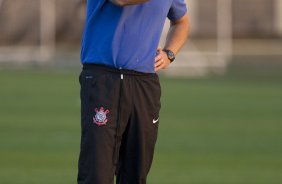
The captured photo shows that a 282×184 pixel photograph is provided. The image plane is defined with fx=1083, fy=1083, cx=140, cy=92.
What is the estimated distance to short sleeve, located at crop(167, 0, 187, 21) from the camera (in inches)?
303

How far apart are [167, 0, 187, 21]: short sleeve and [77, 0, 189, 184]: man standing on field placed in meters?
0.40

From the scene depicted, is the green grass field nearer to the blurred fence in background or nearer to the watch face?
the watch face

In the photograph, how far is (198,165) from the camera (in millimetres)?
13188

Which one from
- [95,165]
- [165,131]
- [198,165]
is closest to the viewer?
[95,165]

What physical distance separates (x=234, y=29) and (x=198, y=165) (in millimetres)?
32632

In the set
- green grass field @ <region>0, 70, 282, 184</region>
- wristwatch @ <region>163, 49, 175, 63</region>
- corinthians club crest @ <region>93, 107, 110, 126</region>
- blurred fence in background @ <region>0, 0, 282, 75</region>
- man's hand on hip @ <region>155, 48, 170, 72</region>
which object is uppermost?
blurred fence in background @ <region>0, 0, 282, 75</region>

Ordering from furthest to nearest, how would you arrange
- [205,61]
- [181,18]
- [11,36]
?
[11,36] < [205,61] < [181,18]

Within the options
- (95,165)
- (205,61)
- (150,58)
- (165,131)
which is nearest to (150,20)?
(150,58)

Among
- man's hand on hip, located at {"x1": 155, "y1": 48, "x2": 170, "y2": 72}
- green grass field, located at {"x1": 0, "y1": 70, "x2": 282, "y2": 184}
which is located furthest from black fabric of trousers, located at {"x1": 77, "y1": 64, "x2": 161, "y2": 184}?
green grass field, located at {"x1": 0, "y1": 70, "x2": 282, "y2": 184}

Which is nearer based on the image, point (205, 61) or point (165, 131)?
point (165, 131)

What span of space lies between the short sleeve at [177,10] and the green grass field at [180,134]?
396cm

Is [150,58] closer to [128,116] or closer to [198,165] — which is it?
[128,116]

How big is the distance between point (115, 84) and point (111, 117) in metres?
0.22

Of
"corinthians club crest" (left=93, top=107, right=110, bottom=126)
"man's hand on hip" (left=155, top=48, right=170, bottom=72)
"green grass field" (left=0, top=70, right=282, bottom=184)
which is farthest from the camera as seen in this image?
"green grass field" (left=0, top=70, right=282, bottom=184)
